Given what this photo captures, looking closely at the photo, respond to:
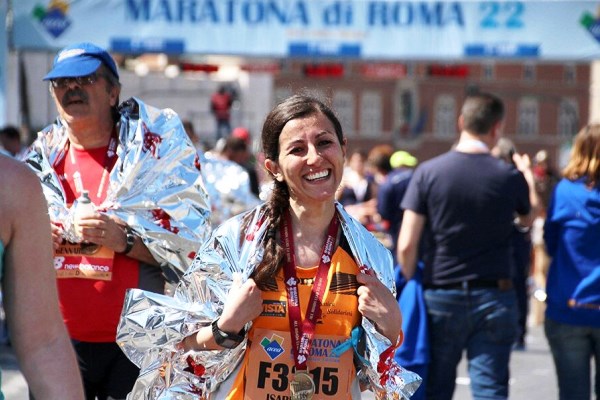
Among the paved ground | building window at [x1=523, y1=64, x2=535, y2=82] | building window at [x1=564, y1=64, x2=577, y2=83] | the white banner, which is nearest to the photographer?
the paved ground

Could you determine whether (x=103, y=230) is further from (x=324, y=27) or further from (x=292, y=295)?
(x=324, y=27)

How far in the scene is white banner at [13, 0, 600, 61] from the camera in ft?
47.4

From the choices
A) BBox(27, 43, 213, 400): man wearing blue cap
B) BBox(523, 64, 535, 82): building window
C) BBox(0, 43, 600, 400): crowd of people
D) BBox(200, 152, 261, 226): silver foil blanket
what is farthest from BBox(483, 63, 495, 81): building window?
BBox(27, 43, 213, 400): man wearing blue cap

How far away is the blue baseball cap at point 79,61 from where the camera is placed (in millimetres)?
4664

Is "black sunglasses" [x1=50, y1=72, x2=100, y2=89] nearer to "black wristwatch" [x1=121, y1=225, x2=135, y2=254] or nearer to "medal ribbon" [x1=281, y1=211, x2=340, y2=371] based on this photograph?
"black wristwatch" [x1=121, y1=225, x2=135, y2=254]

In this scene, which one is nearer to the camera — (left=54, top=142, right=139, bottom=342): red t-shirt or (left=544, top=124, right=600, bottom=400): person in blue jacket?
(left=54, top=142, right=139, bottom=342): red t-shirt

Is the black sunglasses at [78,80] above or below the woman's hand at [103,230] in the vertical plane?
above

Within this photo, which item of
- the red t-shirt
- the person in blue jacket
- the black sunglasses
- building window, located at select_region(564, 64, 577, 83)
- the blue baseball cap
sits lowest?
building window, located at select_region(564, 64, 577, 83)

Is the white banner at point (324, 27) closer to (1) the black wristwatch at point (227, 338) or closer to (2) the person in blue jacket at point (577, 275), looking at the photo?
(2) the person in blue jacket at point (577, 275)

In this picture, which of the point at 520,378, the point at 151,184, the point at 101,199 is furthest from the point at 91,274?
the point at 520,378

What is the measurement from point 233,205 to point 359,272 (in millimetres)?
6651

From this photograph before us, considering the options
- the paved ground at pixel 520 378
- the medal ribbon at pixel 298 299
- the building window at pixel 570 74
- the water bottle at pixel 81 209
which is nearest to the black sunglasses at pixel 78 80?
the water bottle at pixel 81 209

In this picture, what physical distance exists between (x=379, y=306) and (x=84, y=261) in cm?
152

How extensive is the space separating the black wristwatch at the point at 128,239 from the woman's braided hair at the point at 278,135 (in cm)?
103
